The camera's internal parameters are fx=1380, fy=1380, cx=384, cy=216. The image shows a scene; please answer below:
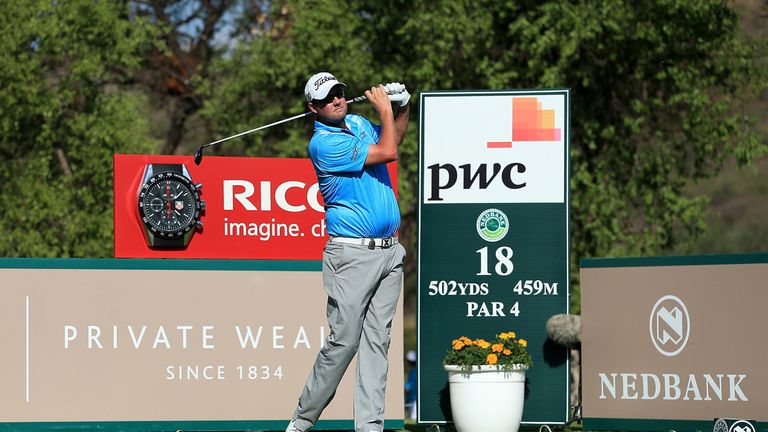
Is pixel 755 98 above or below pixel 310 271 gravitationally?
above

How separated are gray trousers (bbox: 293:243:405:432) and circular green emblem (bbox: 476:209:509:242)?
90.3 inches

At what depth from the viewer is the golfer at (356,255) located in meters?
6.68

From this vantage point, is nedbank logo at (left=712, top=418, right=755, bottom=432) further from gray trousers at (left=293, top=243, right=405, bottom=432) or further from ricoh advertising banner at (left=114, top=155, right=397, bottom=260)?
ricoh advertising banner at (left=114, top=155, right=397, bottom=260)

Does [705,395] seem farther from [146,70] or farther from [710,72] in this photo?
[146,70]

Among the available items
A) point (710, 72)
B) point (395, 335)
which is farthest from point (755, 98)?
point (395, 335)

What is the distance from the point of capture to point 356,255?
6.71m

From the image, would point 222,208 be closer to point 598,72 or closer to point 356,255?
point 356,255

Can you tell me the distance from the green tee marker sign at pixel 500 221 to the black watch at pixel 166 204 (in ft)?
5.16

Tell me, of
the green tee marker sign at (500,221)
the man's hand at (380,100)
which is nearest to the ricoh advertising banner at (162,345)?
the green tee marker sign at (500,221)

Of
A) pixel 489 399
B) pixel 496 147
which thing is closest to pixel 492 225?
pixel 496 147

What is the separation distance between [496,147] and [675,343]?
1.72 meters

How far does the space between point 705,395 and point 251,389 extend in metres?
2.89

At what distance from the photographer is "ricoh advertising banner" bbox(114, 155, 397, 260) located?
9.31m

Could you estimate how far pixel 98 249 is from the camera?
18016mm
